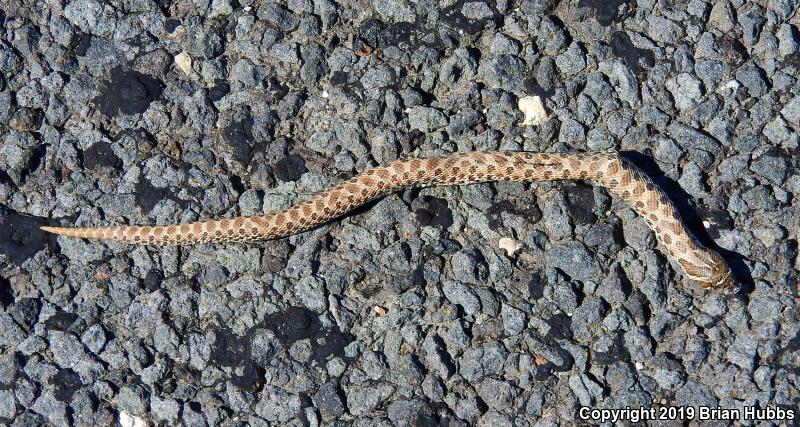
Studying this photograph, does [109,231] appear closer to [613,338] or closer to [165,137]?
[165,137]

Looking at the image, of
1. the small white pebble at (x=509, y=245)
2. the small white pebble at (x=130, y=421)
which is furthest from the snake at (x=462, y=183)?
the small white pebble at (x=130, y=421)

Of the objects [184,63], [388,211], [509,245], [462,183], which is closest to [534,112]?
[462,183]

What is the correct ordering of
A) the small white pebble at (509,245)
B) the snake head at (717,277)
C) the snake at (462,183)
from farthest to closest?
the small white pebble at (509,245), the snake at (462,183), the snake head at (717,277)

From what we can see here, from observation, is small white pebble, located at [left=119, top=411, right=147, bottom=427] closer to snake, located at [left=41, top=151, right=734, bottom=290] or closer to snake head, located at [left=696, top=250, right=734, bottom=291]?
snake, located at [left=41, top=151, right=734, bottom=290]

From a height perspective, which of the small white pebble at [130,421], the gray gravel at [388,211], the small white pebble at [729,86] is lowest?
the small white pebble at [130,421]

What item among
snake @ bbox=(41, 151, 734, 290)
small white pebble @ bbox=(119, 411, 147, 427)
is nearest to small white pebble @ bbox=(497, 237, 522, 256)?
snake @ bbox=(41, 151, 734, 290)

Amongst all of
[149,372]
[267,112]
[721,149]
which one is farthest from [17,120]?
[721,149]

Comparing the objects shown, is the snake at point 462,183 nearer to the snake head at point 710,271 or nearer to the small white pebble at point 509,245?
the snake head at point 710,271
